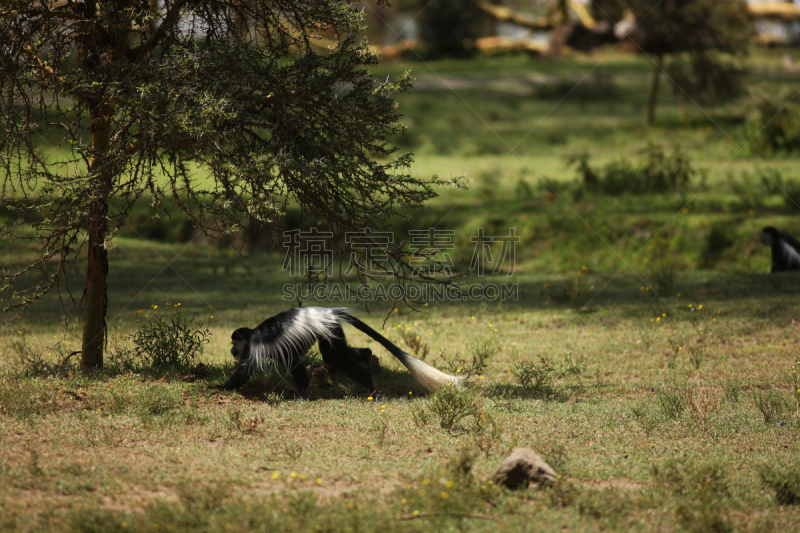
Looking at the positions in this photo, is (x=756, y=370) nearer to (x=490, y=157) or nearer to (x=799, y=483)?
(x=799, y=483)

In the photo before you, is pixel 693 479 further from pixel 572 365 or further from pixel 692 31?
pixel 692 31

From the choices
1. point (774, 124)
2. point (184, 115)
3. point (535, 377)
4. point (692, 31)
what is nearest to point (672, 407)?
point (535, 377)

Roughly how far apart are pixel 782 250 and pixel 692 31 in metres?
12.9

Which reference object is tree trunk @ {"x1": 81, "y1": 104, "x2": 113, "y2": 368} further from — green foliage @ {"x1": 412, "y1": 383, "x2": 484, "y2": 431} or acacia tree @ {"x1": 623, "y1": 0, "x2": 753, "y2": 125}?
acacia tree @ {"x1": 623, "y1": 0, "x2": 753, "y2": 125}

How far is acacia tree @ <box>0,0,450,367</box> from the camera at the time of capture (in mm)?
5992

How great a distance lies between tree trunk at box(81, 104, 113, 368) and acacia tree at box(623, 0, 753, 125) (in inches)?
762

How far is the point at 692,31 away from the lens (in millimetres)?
21906

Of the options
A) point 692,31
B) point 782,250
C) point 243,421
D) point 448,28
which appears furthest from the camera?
point 448,28

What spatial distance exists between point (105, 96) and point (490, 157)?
15.7 m

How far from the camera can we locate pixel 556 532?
3.98 m

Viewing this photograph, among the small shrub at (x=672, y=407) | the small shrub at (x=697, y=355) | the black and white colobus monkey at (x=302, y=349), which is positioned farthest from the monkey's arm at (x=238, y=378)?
the small shrub at (x=697, y=355)

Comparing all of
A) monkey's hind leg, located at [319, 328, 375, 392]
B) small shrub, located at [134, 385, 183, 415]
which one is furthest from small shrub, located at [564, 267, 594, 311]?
small shrub, located at [134, 385, 183, 415]

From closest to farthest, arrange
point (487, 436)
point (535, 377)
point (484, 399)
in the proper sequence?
point (487, 436)
point (484, 399)
point (535, 377)

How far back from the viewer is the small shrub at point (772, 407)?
604 cm
